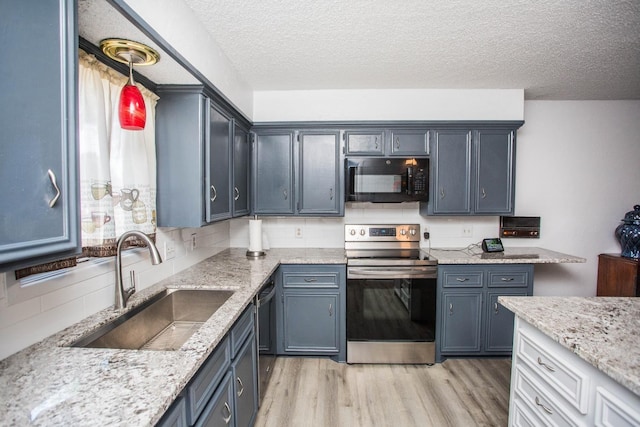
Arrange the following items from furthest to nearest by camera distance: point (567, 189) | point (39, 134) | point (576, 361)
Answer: point (567, 189)
point (576, 361)
point (39, 134)

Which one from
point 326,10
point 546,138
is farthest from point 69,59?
point 546,138

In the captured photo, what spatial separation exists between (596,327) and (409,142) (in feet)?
6.28

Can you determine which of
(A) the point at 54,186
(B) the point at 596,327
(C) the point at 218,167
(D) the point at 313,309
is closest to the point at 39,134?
(A) the point at 54,186

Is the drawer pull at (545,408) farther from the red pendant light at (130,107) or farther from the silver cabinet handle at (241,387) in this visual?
the red pendant light at (130,107)

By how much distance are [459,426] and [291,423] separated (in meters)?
1.07

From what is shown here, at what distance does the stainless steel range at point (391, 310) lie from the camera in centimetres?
242

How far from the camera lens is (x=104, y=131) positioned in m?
1.33

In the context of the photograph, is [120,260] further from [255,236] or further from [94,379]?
[255,236]

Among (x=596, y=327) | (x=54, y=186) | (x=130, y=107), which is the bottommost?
(x=596, y=327)

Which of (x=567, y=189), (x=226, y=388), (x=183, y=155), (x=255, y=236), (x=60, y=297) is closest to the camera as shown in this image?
(x=60, y=297)

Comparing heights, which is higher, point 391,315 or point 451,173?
point 451,173

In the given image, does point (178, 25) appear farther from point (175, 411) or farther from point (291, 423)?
point (291, 423)

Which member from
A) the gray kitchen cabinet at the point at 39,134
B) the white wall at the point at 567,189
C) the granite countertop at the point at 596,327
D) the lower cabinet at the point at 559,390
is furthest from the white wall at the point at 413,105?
the gray kitchen cabinet at the point at 39,134

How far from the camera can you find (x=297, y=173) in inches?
108
